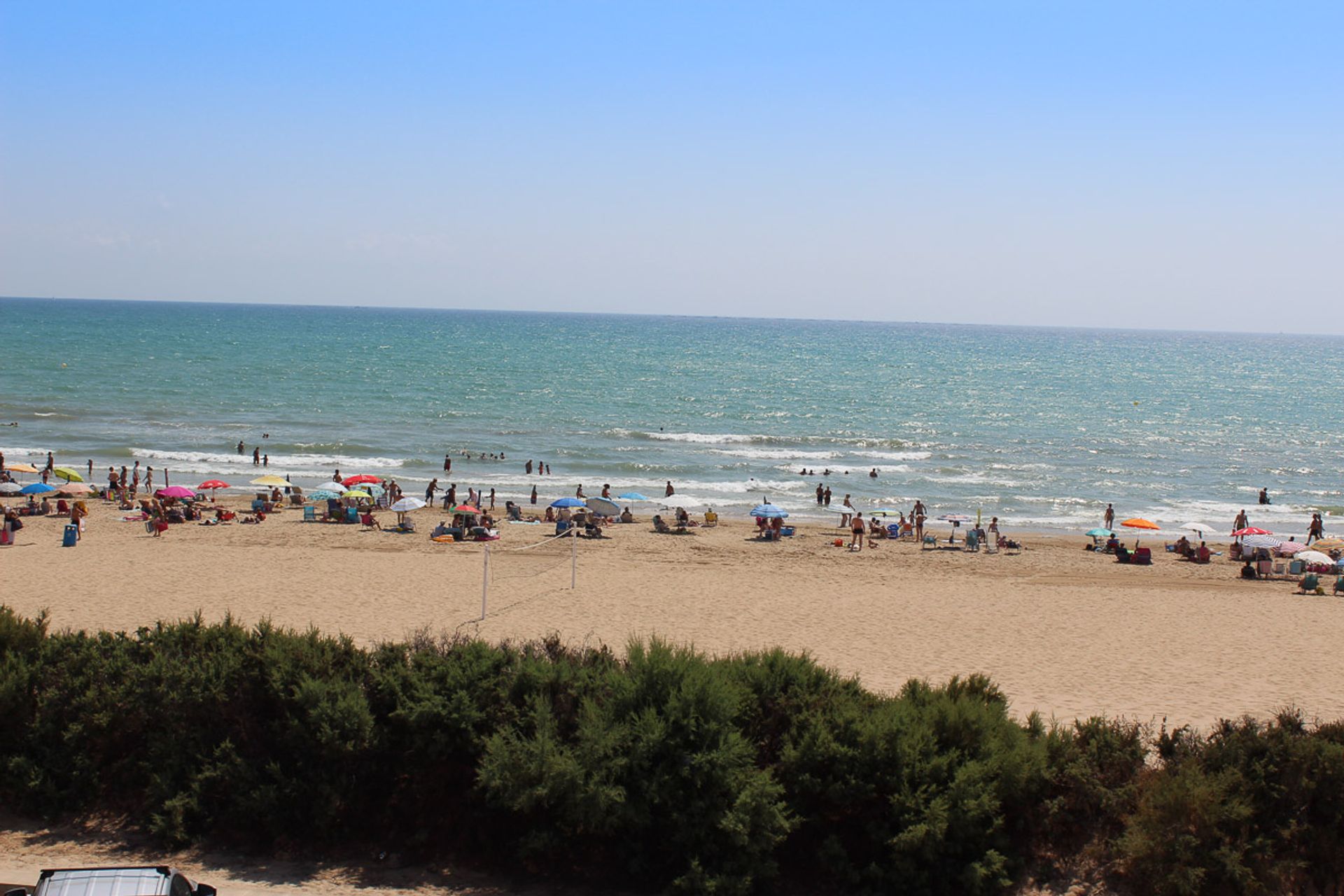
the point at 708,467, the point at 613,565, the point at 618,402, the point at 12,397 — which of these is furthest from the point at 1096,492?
the point at 12,397

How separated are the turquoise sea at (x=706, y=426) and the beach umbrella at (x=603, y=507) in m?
2.12

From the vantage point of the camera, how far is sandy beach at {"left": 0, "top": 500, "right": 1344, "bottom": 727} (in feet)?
50.5

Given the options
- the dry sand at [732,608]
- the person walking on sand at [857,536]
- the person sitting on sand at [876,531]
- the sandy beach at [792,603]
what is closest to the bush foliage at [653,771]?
the dry sand at [732,608]

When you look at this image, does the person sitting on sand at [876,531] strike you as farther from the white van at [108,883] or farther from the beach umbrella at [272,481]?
the white van at [108,883]

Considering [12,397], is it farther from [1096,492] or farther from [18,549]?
[1096,492]

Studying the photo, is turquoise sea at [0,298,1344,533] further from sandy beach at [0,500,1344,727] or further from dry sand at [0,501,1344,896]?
dry sand at [0,501,1344,896]

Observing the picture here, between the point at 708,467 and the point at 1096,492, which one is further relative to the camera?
the point at 708,467

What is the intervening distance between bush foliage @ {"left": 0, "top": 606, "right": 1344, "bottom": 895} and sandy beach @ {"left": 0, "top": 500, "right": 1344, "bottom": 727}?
2.99 meters

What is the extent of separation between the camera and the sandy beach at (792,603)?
50.5 feet

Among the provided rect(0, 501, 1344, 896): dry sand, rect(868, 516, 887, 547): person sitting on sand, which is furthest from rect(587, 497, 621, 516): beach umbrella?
rect(868, 516, 887, 547): person sitting on sand

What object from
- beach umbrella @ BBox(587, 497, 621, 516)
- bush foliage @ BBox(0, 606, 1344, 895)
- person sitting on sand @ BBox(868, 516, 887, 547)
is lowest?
person sitting on sand @ BBox(868, 516, 887, 547)

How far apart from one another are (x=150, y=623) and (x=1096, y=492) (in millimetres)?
34474

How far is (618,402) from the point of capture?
68.5 metres

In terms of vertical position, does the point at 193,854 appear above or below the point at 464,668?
below
